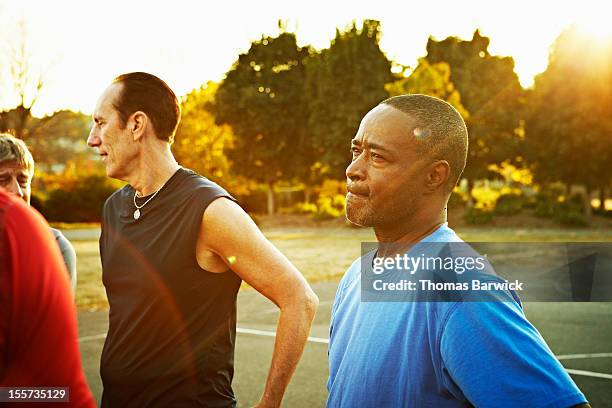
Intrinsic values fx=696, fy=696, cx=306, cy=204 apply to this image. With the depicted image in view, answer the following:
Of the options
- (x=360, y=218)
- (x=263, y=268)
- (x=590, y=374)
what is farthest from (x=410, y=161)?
(x=590, y=374)

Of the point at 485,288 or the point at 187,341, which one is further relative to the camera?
the point at 187,341

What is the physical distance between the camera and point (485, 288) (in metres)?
1.61

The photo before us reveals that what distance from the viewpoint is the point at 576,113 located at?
35.6 metres

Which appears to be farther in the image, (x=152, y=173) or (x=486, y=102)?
(x=486, y=102)

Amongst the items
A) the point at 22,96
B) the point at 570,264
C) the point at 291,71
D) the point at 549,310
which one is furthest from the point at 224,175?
the point at 549,310

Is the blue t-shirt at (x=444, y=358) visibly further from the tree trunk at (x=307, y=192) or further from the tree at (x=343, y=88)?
the tree trunk at (x=307, y=192)

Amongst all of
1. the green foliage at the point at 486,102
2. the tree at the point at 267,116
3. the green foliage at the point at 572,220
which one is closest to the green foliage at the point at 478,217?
the green foliage at the point at 572,220

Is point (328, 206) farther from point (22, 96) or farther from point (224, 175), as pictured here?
point (22, 96)

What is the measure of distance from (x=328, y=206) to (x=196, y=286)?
3532cm

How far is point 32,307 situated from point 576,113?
123ft

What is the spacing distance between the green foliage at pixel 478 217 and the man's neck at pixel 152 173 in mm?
30121

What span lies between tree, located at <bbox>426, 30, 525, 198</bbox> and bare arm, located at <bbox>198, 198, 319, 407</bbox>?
37.7m

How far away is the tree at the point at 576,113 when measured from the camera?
1366 inches

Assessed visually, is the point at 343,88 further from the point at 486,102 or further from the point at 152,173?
the point at 152,173
